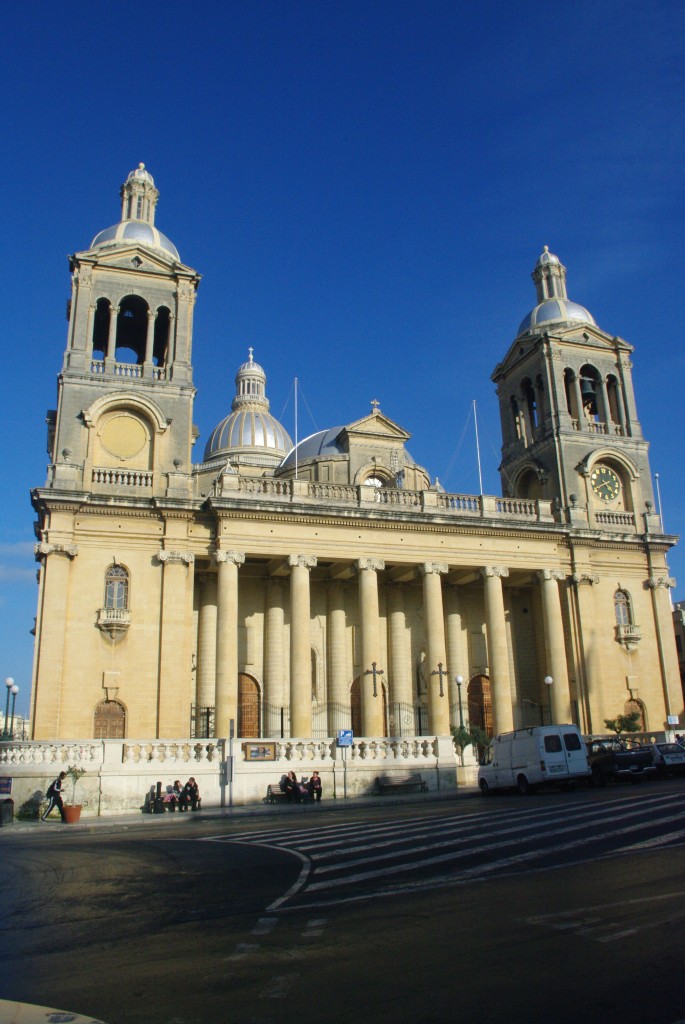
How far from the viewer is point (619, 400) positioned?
45.9 meters

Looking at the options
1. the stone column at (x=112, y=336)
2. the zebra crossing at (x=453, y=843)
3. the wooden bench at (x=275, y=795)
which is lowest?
the zebra crossing at (x=453, y=843)

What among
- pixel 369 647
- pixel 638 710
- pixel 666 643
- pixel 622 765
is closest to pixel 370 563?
pixel 369 647

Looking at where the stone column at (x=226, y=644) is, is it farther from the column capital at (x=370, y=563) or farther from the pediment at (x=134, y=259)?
the pediment at (x=134, y=259)

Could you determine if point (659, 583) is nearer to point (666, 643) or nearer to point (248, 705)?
point (666, 643)

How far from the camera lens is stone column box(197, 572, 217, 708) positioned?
3603 cm

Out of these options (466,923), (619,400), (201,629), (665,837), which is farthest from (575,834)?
(619,400)

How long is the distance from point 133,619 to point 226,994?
92.2 ft

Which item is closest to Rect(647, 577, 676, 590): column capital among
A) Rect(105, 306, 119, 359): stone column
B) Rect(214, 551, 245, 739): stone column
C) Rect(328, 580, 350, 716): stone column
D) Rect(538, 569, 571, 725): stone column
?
Rect(538, 569, 571, 725): stone column

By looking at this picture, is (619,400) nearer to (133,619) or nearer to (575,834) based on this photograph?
(133,619)

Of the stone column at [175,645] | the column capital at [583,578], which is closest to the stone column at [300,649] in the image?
the stone column at [175,645]

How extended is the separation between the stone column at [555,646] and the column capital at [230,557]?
14511 mm

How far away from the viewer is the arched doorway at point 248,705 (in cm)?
3684

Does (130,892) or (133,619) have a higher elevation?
(133,619)

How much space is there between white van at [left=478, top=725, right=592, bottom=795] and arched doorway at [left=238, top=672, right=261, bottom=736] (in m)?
13.8
